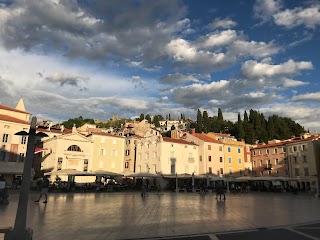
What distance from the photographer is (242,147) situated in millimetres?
79688

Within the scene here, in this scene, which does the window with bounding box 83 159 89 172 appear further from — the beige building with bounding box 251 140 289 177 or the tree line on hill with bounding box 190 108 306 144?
the tree line on hill with bounding box 190 108 306 144

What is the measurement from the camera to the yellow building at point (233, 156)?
75.2 meters

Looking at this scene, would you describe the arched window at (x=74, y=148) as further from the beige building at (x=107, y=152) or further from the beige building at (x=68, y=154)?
the beige building at (x=107, y=152)

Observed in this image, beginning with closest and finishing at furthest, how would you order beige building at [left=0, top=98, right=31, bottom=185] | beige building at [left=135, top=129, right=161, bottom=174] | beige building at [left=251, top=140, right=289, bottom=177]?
beige building at [left=0, top=98, right=31, bottom=185], beige building at [left=135, top=129, right=161, bottom=174], beige building at [left=251, top=140, right=289, bottom=177]

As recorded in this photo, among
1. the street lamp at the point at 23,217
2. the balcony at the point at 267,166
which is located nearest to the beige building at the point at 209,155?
the balcony at the point at 267,166

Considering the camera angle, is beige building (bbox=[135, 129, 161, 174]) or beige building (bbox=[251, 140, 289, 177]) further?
beige building (bbox=[251, 140, 289, 177])

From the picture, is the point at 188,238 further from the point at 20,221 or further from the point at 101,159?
the point at 101,159

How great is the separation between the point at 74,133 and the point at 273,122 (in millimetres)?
77847

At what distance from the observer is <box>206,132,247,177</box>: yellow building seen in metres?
75.2

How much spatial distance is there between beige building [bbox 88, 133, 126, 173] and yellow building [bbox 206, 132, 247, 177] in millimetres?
26317

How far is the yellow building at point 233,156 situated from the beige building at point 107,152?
2632cm

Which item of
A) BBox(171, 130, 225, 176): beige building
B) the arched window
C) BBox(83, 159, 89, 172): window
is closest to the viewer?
the arched window

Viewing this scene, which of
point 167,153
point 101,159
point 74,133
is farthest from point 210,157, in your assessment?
point 74,133

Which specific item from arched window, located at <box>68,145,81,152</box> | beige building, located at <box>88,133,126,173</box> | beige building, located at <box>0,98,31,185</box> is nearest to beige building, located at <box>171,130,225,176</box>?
beige building, located at <box>88,133,126,173</box>
